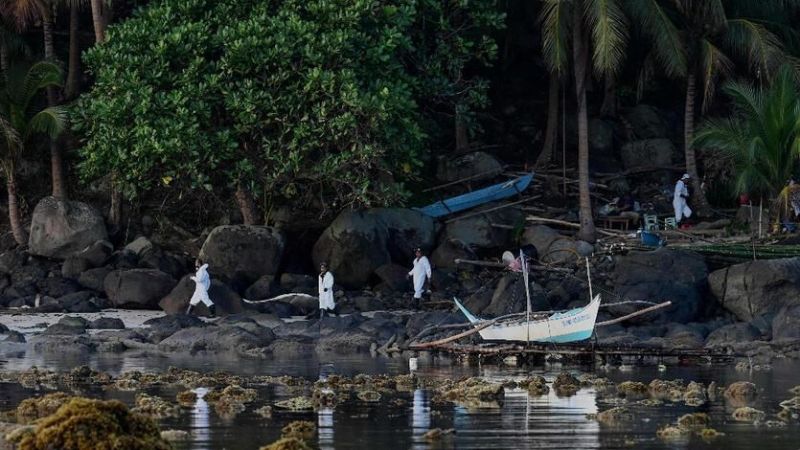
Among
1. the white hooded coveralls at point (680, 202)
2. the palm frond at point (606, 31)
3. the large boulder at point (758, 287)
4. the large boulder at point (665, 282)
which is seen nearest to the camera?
the large boulder at point (758, 287)

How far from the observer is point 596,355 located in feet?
81.9

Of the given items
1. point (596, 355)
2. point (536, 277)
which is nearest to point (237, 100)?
point (536, 277)

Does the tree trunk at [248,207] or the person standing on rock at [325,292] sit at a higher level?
the tree trunk at [248,207]

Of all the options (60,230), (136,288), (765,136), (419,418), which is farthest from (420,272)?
(419,418)

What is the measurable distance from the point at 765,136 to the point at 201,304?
43.9 feet

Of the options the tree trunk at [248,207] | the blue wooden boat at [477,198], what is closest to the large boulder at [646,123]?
the blue wooden boat at [477,198]

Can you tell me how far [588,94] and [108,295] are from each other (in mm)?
17259

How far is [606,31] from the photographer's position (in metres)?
34.3

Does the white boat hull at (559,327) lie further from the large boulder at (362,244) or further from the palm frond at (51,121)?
the palm frond at (51,121)

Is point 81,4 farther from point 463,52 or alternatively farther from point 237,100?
point 463,52

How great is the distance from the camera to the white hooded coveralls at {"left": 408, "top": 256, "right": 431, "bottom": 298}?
32.7 meters

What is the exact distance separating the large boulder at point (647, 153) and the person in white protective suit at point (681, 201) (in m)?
3.57

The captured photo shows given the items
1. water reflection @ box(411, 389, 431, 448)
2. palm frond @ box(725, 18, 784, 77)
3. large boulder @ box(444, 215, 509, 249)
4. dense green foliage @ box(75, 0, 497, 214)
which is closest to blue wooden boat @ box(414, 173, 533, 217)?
large boulder @ box(444, 215, 509, 249)

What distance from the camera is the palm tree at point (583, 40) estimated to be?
113 feet
